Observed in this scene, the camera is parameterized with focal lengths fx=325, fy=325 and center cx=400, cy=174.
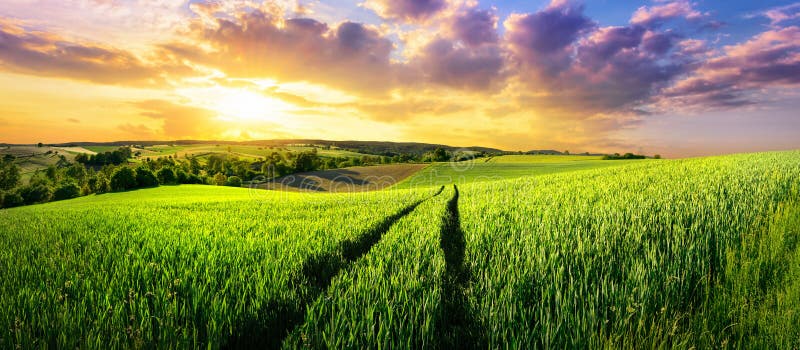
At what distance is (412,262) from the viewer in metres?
4.42

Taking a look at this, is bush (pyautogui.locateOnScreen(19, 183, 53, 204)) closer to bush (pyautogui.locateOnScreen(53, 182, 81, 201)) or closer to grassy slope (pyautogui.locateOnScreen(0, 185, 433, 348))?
bush (pyautogui.locateOnScreen(53, 182, 81, 201))

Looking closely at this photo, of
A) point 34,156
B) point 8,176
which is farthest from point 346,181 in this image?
point 34,156

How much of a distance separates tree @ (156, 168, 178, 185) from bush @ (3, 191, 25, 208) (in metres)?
31.2

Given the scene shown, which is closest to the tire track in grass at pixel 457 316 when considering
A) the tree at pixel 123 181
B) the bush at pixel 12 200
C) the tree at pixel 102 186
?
the tree at pixel 123 181

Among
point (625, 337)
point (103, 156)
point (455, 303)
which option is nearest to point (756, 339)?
point (625, 337)

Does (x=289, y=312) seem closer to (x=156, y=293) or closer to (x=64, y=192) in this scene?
(x=156, y=293)

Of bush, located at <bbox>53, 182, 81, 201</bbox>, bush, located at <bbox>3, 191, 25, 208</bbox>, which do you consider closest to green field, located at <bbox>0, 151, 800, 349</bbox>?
bush, located at <bbox>53, 182, 81, 201</bbox>

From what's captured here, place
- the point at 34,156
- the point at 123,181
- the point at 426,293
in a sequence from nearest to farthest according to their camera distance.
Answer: the point at 426,293 < the point at 123,181 < the point at 34,156

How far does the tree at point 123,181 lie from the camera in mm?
68000

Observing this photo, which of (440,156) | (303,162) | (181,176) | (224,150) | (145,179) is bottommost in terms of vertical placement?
(181,176)

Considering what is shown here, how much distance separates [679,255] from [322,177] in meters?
73.6

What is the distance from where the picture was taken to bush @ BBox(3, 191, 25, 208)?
75188 mm

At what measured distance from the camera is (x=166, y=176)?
260 ft

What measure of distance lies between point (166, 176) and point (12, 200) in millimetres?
34052
